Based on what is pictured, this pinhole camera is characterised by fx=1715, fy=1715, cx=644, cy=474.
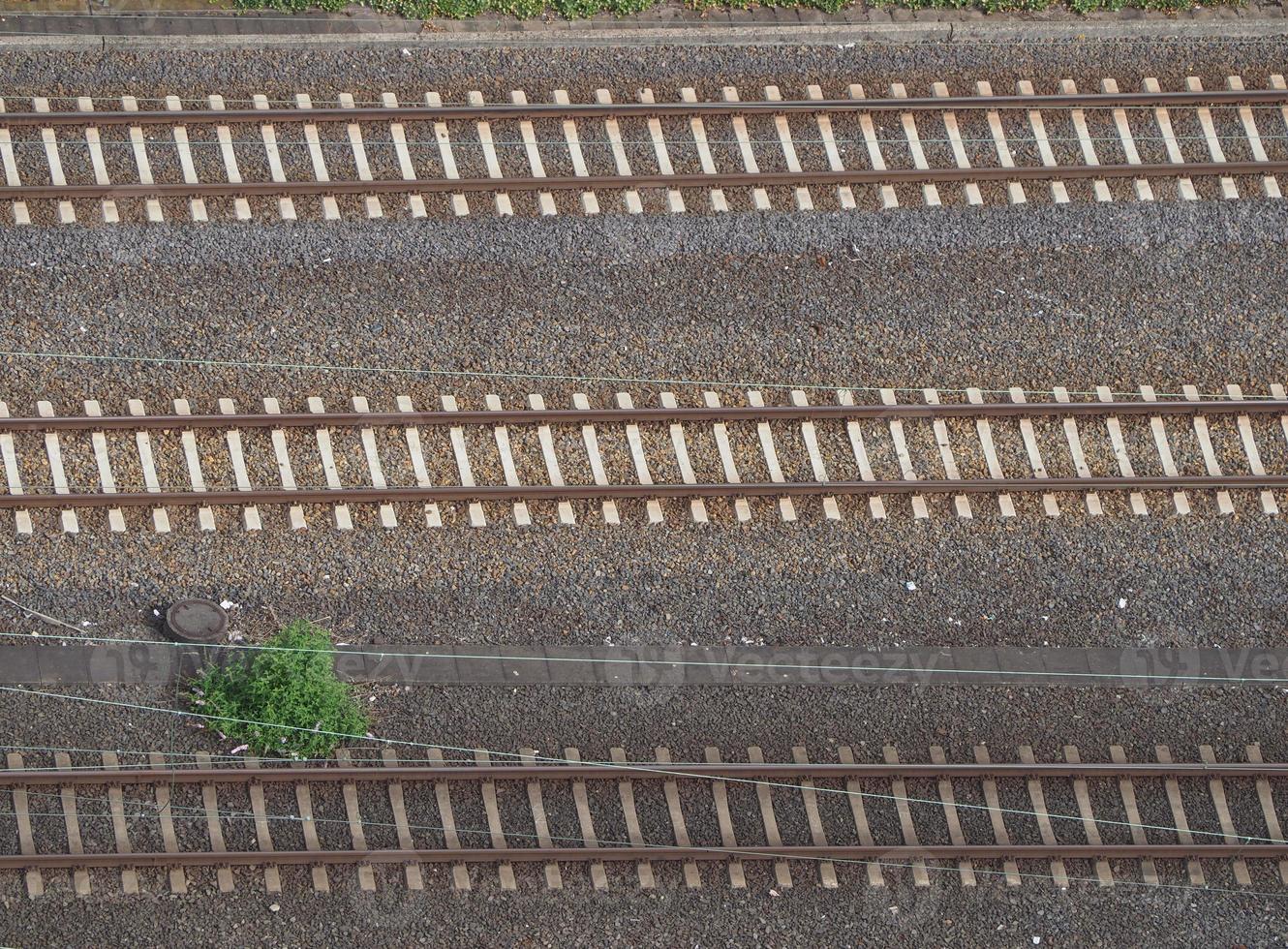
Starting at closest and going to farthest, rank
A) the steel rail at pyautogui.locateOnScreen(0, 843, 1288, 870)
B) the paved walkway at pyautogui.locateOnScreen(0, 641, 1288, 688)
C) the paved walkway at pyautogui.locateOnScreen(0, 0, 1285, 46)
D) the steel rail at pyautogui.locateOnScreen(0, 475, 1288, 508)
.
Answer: the steel rail at pyautogui.locateOnScreen(0, 843, 1288, 870)
the paved walkway at pyautogui.locateOnScreen(0, 641, 1288, 688)
the steel rail at pyautogui.locateOnScreen(0, 475, 1288, 508)
the paved walkway at pyautogui.locateOnScreen(0, 0, 1285, 46)

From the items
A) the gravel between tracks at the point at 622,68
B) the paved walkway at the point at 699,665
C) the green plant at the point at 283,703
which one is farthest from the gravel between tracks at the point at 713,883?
the gravel between tracks at the point at 622,68

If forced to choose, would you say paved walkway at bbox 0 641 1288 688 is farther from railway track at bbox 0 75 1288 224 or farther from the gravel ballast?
railway track at bbox 0 75 1288 224

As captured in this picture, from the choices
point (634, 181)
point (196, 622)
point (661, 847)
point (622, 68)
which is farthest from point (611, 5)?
point (661, 847)

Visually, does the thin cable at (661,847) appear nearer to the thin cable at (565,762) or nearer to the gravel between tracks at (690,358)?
the thin cable at (565,762)

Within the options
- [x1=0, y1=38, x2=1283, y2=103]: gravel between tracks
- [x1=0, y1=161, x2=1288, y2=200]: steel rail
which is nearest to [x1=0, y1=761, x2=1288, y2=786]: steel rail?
[x1=0, y1=161, x2=1288, y2=200]: steel rail

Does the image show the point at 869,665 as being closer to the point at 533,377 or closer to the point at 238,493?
the point at 533,377

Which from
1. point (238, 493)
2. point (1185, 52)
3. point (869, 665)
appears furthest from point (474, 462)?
point (1185, 52)
